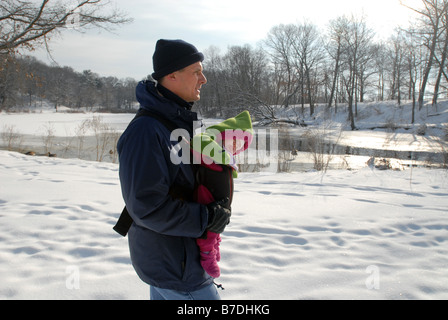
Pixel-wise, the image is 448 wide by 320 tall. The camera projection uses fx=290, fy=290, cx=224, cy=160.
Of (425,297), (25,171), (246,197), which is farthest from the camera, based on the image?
(25,171)

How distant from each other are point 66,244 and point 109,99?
325 ft

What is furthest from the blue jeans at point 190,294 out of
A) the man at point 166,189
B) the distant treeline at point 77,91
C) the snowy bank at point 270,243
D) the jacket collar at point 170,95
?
the distant treeline at point 77,91

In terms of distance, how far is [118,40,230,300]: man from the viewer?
113 centimetres

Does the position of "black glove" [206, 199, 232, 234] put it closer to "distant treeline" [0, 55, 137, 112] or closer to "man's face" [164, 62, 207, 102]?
"man's face" [164, 62, 207, 102]

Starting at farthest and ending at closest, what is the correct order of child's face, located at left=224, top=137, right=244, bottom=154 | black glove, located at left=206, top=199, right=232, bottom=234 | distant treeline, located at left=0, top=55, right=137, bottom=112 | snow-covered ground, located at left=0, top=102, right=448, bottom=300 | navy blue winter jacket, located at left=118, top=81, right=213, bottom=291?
1. distant treeline, located at left=0, top=55, right=137, bottom=112
2. snow-covered ground, located at left=0, top=102, right=448, bottom=300
3. child's face, located at left=224, top=137, right=244, bottom=154
4. black glove, located at left=206, top=199, right=232, bottom=234
5. navy blue winter jacket, located at left=118, top=81, right=213, bottom=291

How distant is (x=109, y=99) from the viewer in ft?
307

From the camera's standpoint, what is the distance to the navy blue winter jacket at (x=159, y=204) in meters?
1.13

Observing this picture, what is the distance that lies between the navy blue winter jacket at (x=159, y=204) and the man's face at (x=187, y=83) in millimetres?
76

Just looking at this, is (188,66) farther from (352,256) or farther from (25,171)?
(25,171)

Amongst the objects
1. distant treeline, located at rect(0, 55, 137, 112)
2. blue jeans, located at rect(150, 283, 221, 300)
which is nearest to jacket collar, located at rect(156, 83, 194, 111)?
blue jeans, located at rect(150, 283, 221, 300)

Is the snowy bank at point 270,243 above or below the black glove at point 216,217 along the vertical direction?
below

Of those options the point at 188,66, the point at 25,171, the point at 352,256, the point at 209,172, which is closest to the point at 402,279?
the point at 352,256

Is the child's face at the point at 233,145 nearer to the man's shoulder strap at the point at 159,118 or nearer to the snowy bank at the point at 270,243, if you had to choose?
the man's shoulder strap at the point at 159,118

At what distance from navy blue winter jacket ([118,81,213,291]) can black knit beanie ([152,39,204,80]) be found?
9cm
